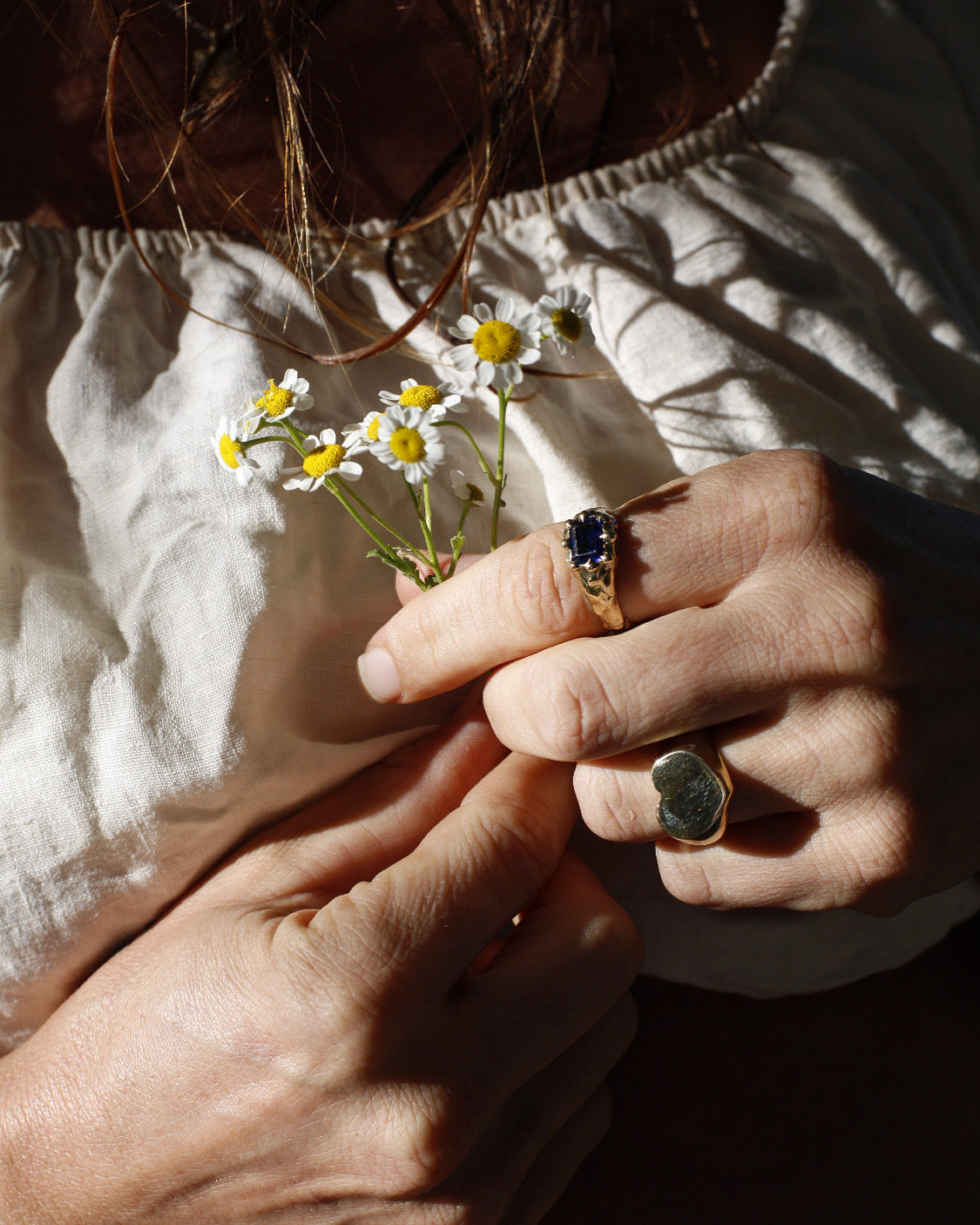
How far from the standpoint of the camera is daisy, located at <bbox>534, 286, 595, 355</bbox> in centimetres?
66

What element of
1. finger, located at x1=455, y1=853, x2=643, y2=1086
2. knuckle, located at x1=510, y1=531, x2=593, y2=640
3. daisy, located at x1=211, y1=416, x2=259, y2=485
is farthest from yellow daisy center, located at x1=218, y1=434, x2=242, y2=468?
finger, located at x1=455, y1=853, x2=643, y2=1086

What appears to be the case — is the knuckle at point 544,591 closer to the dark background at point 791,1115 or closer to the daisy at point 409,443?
the daisy at point 409,443

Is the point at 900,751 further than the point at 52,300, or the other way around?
the point at 52,300

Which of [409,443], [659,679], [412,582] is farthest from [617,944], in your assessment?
[409,443]

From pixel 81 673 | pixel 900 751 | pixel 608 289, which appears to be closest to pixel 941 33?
pixel 608 289

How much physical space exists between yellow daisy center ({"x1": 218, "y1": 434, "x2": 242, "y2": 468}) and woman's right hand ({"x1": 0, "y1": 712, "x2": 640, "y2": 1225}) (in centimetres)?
A: 33

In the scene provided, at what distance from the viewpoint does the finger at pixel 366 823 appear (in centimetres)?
72

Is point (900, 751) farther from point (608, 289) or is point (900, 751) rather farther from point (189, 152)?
point (189, 152)

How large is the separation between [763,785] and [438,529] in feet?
→ 1.30

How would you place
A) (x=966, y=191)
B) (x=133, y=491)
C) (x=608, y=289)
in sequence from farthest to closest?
(x=966, y=191)
(x=608, y=289)
(x=133, y=491)

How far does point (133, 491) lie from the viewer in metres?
0.79

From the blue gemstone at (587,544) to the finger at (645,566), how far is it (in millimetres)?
13

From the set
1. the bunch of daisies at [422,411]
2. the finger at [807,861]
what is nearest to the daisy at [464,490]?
the bunch of daisies at [422,411]

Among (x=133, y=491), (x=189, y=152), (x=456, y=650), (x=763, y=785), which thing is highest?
(x=189, y=152)
